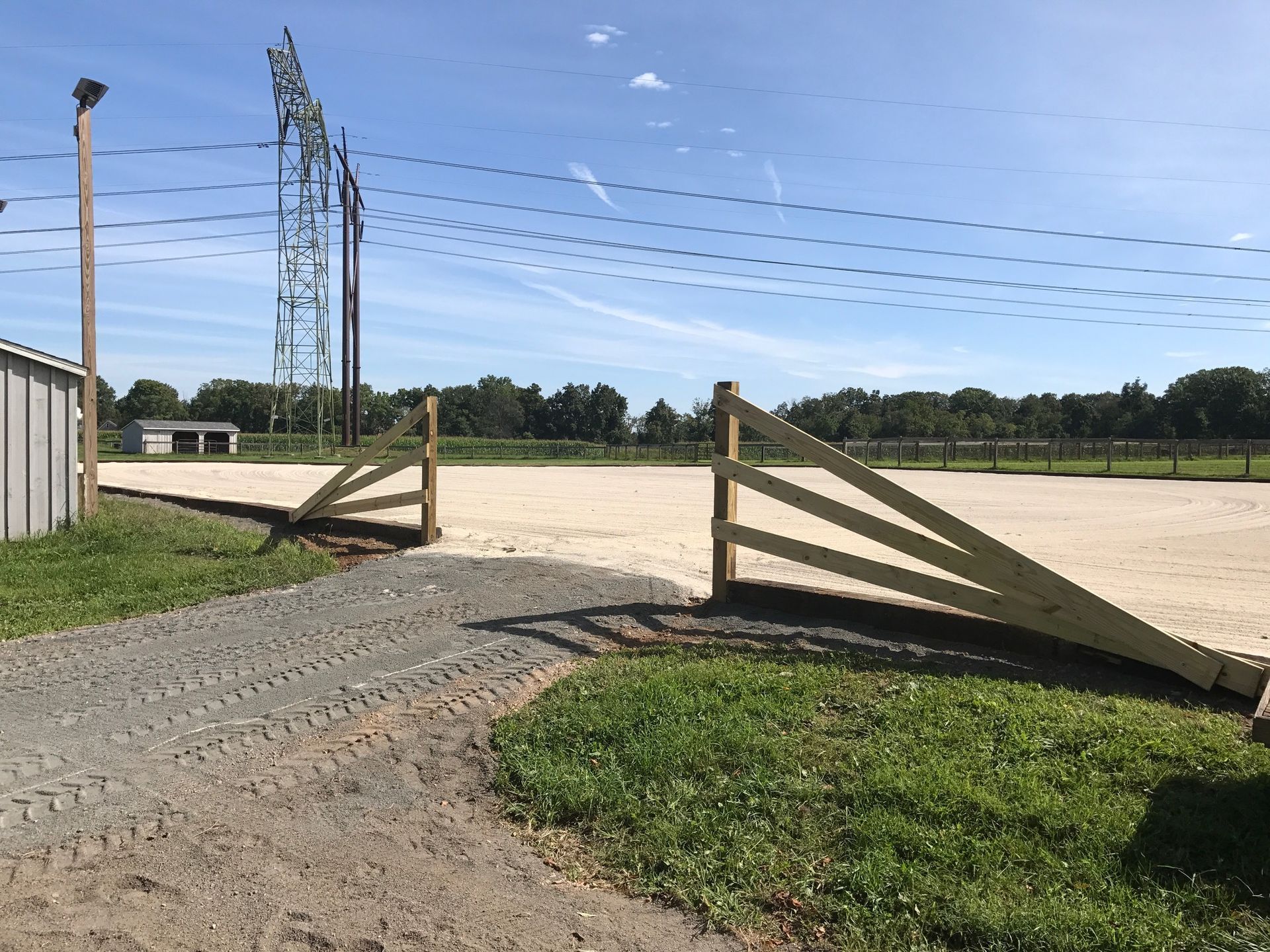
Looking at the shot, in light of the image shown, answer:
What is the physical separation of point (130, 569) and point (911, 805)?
844cm

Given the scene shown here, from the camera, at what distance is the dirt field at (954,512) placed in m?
8.09

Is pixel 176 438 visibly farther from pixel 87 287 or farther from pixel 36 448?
pixel 36 448

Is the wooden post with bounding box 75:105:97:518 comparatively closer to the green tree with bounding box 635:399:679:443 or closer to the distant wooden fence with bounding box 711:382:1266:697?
the distant wooden fence with bounding box 711:382:1266:697

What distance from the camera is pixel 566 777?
3.77m

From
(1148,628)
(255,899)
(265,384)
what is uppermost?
(265,384)

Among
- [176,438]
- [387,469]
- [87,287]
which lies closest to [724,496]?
[387,469]

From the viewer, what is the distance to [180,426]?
74.4 metres

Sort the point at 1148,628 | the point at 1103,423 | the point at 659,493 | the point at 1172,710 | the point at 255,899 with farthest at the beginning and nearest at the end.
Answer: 1. the point at 1103,423
2. the point at 659,493
3. the point at 1148,628
4. the point at 1172,710
5. the point at 255,899

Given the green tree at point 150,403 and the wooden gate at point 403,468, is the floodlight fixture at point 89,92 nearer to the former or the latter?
the wooden gate at point 403,468

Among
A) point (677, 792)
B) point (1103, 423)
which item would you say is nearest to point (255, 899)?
point (677, 792)

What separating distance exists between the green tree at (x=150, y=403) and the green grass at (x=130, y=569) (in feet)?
442

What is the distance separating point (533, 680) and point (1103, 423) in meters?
116

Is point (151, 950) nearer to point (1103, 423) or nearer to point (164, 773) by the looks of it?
point (164, 773)

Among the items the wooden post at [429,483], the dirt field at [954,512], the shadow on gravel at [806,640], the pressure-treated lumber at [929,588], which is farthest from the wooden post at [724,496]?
the wooden post at [429,483]
